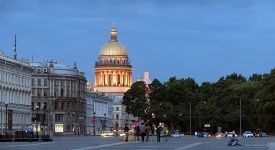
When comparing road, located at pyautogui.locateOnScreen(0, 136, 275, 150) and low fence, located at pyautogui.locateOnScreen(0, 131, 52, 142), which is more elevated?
low fence, located at pyautogui.locateOnScreen(0, 131, 52, 142)

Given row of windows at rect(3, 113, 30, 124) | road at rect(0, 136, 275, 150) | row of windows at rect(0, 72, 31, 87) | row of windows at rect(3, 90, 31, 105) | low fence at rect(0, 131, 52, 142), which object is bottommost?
road at rect(0, 136, 275, 150)

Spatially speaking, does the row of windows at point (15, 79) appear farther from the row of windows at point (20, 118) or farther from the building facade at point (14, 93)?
the row of windows at point (20, 118)

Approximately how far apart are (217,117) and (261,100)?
73.9 feet

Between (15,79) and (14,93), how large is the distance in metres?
3.01

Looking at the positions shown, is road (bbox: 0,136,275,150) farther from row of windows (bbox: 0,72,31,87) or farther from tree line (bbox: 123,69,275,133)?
row of windows (bbox: 0,72,31,87)

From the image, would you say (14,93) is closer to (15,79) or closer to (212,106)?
(15,79)

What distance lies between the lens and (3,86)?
15325cm

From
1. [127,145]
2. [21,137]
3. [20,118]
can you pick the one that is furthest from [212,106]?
[127,145]

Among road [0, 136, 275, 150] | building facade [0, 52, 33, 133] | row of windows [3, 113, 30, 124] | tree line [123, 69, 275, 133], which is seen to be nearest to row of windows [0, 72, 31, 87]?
building facade [0, 52, 33, 133]

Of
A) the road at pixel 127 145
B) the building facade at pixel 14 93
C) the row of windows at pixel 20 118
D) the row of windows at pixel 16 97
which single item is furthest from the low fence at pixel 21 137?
the row of windows at pixel 16 97

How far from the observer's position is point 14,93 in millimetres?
161375

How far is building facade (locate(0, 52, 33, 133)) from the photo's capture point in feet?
502

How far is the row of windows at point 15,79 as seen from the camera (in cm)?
15435

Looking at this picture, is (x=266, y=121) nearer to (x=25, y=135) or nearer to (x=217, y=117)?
(x=217, y=117)
